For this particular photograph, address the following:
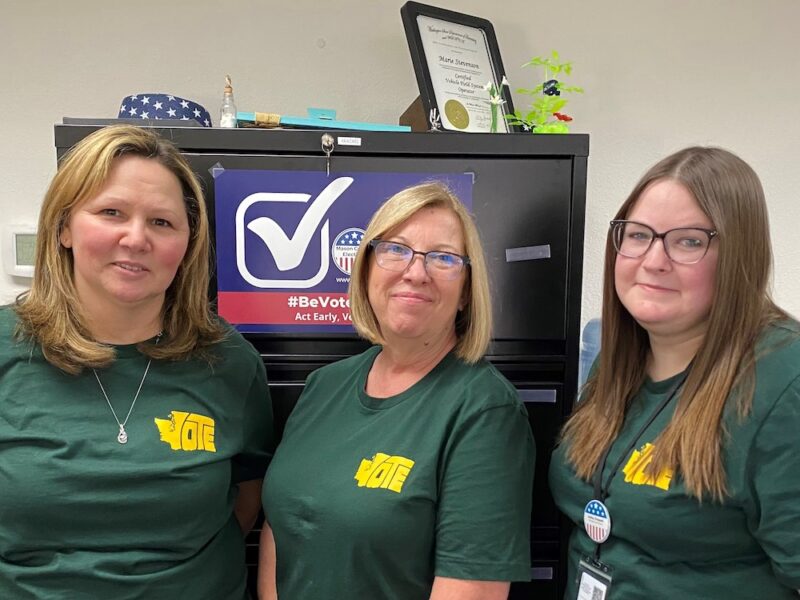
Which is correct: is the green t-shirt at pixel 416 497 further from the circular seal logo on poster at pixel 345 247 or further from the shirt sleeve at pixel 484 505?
the circular seal logo on poster at pixel 345 247

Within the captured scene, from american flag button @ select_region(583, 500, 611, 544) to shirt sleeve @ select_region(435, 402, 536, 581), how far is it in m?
0.11

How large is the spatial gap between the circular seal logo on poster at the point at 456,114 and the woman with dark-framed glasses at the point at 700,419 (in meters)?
0.64

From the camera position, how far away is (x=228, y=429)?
1.15 metres

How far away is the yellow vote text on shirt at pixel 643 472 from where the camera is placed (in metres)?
0.91

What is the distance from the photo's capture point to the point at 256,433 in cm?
124

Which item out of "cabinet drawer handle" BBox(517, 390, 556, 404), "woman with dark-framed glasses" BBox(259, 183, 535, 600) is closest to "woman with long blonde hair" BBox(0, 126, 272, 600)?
"woman with dark-framed glasses" BBox(259, 183, 535, 600)

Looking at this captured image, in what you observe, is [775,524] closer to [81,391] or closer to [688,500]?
[688,500]

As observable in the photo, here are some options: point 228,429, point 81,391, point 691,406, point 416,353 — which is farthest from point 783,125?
point 81,391

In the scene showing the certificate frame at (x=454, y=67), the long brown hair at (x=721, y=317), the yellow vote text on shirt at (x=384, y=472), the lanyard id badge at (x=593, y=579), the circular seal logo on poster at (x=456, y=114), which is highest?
the certificate frame at (x=454, y=67)

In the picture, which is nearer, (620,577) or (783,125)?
(620,577)

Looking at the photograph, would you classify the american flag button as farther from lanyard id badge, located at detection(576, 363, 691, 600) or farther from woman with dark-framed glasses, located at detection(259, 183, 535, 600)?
woman with dark-framed glasses, located at detection(259, 183, 535, 600)

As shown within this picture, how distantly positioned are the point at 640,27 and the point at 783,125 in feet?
2.01

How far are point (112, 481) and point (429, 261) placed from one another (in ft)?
2.21

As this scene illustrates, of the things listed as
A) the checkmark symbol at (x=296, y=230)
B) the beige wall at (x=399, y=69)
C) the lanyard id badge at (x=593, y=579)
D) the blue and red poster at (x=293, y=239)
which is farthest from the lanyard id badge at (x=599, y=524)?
the beige wall at (x=399, y=69)
